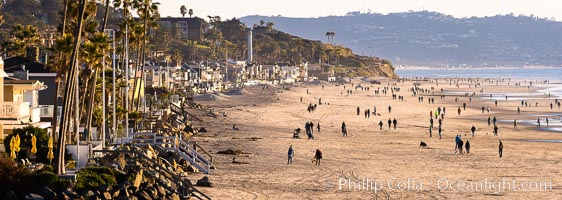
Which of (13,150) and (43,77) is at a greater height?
(43,77)

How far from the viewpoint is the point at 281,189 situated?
31094 mm

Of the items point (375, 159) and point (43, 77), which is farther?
point (375, 159)

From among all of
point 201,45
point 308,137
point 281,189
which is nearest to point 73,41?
point 281,189

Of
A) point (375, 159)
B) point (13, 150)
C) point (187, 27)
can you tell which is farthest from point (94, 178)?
point (187, 27)

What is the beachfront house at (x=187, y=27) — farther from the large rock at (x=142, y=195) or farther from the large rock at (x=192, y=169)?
the large rock at (x=142, y=195)

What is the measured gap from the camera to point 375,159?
42.3 metres

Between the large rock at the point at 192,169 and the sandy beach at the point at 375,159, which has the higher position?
the large rock at the point at 192,169

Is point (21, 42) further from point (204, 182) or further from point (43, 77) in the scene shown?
point (204, 182)

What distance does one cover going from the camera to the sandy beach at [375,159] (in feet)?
104

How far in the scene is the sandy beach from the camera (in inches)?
1243

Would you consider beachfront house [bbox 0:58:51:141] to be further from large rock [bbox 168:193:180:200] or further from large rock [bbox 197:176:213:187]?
large rock [bbox 168:193:180:200]

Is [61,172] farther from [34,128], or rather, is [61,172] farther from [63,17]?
[63,17]

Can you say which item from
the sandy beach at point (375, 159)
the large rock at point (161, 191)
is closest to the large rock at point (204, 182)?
the sandy beach at point (375, 159)

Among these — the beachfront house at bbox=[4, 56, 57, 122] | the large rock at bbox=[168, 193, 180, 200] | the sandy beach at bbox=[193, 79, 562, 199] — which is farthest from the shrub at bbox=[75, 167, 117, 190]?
→ the beachfront house at bbox=[4, 56, 57, 122]
